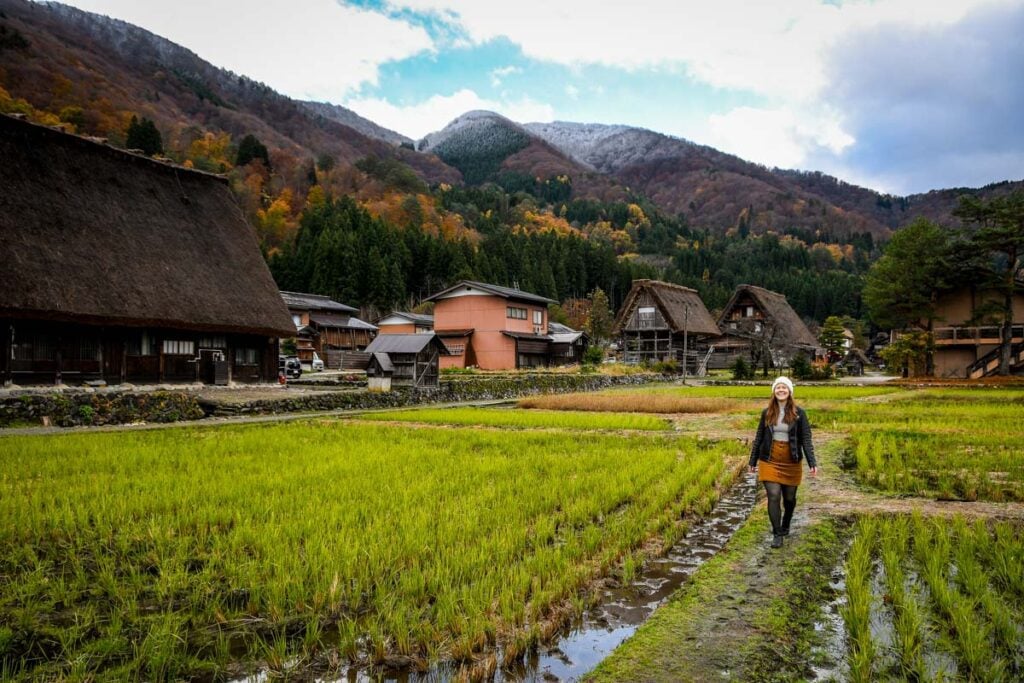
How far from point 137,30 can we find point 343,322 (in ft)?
549

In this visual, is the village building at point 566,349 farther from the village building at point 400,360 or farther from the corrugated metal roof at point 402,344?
the corrugated metal roof at point 402,344

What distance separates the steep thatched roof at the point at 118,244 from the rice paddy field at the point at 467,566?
8.24 meters

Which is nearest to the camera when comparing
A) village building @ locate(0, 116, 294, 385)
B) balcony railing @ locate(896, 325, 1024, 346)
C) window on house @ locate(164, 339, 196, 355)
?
village building @ locate(0, 116, 294, 385)

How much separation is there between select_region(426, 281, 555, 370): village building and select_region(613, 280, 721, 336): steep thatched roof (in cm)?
645

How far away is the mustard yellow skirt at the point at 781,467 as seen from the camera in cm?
482

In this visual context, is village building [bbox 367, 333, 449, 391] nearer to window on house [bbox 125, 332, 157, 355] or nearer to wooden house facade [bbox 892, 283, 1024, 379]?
window on house [bbox 125, 332, 157, 355]

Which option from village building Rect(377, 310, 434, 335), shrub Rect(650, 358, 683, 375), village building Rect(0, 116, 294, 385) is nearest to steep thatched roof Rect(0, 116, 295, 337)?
village building Rect(0, 116, 294, 385)

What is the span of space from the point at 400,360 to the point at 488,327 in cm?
1583

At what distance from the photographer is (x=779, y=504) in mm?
4742

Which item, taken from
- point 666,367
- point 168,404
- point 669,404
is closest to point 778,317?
point 666,367

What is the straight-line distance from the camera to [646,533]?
4.92m

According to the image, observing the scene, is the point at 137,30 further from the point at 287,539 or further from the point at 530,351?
the point at 287,539

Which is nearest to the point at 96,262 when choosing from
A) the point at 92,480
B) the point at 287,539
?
the point at 92,480

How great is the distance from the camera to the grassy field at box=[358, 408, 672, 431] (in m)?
12.7
